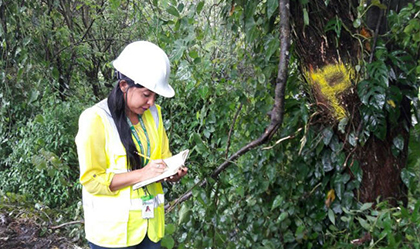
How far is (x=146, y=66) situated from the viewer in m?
1.98

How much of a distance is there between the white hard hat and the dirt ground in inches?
99.6

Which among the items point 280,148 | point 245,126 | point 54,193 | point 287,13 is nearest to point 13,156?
point 54,193

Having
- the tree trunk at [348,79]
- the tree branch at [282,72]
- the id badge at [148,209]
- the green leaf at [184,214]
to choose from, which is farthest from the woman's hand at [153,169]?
the tree trunk at [348,79]

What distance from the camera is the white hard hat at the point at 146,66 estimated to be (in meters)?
1.98

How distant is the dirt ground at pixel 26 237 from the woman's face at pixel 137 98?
7.97 feet

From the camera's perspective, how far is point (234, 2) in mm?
2885

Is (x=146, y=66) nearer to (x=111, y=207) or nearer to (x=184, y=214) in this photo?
(x=111, y=207)

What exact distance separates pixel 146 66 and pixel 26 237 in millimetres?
3008

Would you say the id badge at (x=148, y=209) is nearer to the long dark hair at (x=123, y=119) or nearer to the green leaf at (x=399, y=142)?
the long dark hair at (x=123, y=119)

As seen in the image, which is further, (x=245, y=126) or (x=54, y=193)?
(x=54, y=193)

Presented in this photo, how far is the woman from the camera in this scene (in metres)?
1.94

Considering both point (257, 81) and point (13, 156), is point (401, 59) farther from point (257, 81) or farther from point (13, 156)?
point (13, 156)

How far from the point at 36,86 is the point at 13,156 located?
790 millimetres

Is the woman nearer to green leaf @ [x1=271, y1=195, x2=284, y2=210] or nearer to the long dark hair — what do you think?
the long dark hair
